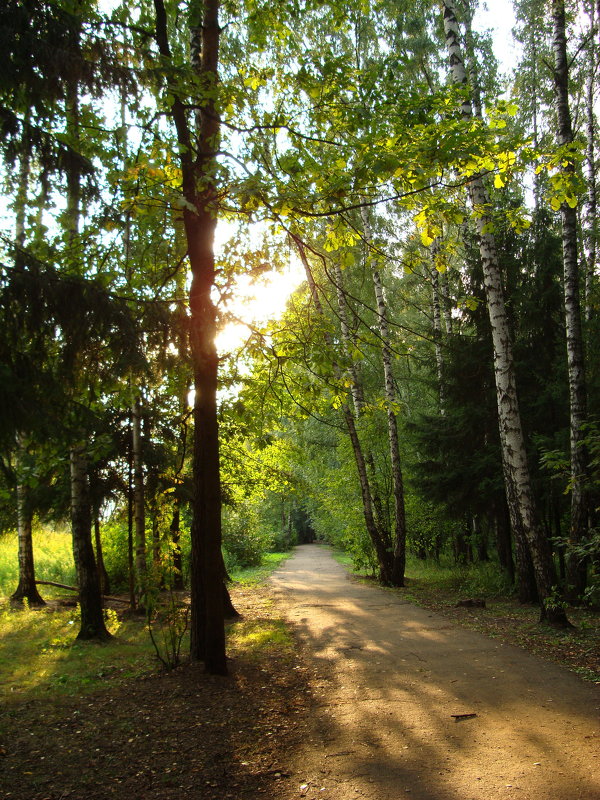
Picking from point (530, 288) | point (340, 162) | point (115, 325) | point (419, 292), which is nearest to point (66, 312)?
point (115, 325)

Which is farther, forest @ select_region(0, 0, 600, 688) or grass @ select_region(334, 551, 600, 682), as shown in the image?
grass @ select_region(334, 551, 600, 682)

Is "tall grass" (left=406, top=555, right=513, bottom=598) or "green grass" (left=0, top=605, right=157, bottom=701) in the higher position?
"green grass" (left=0, top=605, right=157, bottom=701)

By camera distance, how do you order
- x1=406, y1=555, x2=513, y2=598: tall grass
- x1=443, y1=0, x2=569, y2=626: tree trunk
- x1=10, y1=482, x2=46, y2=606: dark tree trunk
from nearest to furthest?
x1=443, y1=0, x2=569, y2=626: tree trunk
x1=10, y1=482, x2=46, y2=606: dark tree trunk
x1=406, y1=555, x2=513, y2=598: tall grass

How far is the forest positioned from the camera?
176 inches

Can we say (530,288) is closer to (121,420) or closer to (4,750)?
(121,420)

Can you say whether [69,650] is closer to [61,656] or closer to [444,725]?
[61,656]

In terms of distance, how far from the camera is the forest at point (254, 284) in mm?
4473

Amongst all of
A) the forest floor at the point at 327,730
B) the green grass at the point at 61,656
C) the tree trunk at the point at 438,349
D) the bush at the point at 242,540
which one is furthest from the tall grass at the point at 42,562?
the tree trunk at the point at 438,349

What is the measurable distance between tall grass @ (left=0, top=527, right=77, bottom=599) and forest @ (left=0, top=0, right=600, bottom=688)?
212mm

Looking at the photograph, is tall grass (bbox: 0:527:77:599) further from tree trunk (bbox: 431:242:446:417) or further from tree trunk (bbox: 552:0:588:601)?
tree trunk (bbox: 552:0:588:601)

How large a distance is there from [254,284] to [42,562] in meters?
14.0

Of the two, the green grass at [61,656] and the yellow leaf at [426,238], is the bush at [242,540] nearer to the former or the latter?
the green grass at [61,656]

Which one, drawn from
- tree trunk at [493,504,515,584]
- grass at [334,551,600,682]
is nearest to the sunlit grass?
grass at [334,551,600,682]

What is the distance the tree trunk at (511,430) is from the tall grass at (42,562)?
1087 cm
